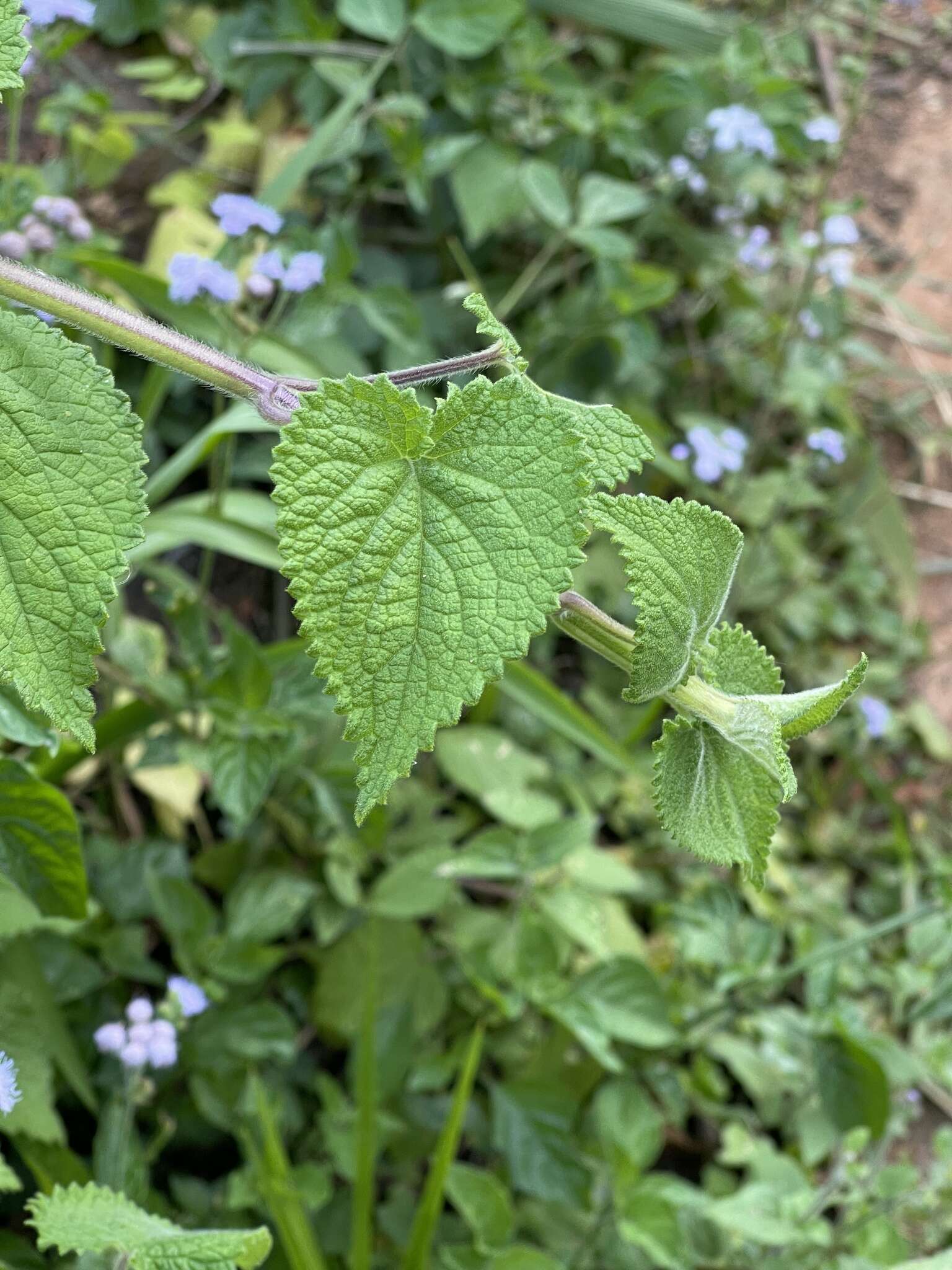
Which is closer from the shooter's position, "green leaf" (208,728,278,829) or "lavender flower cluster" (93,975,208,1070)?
"lavender flower cluster" (93,975,208,1070)

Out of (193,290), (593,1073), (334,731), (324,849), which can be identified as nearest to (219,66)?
(193,290)

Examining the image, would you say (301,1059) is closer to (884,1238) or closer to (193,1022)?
(193,1022)

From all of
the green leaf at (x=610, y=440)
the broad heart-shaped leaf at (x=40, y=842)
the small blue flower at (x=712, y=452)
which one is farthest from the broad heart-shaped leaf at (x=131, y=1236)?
the small blue flower at (x=712, y=452)

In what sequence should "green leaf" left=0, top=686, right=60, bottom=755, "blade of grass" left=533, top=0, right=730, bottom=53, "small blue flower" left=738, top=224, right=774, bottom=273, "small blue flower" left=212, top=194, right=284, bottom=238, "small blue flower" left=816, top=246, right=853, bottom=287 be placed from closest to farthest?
1. "green leaf" left=0, top=686, right=60, bottom=755
2. "small blue flower" left=212, top=194, right=284, bottom=238
3. "small blue flower" left=816, top=246, right=853, bottom=287
4. "small blue flower" left=738, top=224, right=774, bottom=273
5. "blade of grass" left=533, top=0, right=730, bottom=53

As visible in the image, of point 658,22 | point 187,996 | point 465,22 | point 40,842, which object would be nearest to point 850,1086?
point 187,996

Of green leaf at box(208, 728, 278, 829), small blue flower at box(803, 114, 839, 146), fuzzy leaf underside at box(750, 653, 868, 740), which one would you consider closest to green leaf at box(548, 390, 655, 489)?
fuzzy leaf underside at box(750, 653, 868, 740)

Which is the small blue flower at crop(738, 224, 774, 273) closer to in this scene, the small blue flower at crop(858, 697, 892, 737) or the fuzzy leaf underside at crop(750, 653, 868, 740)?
the small blue flower at crop(858, 697, 892, 737)

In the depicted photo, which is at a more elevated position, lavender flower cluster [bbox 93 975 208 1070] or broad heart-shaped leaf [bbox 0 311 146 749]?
broad heart-shaped leaf [bbox 0 311 146 749]
